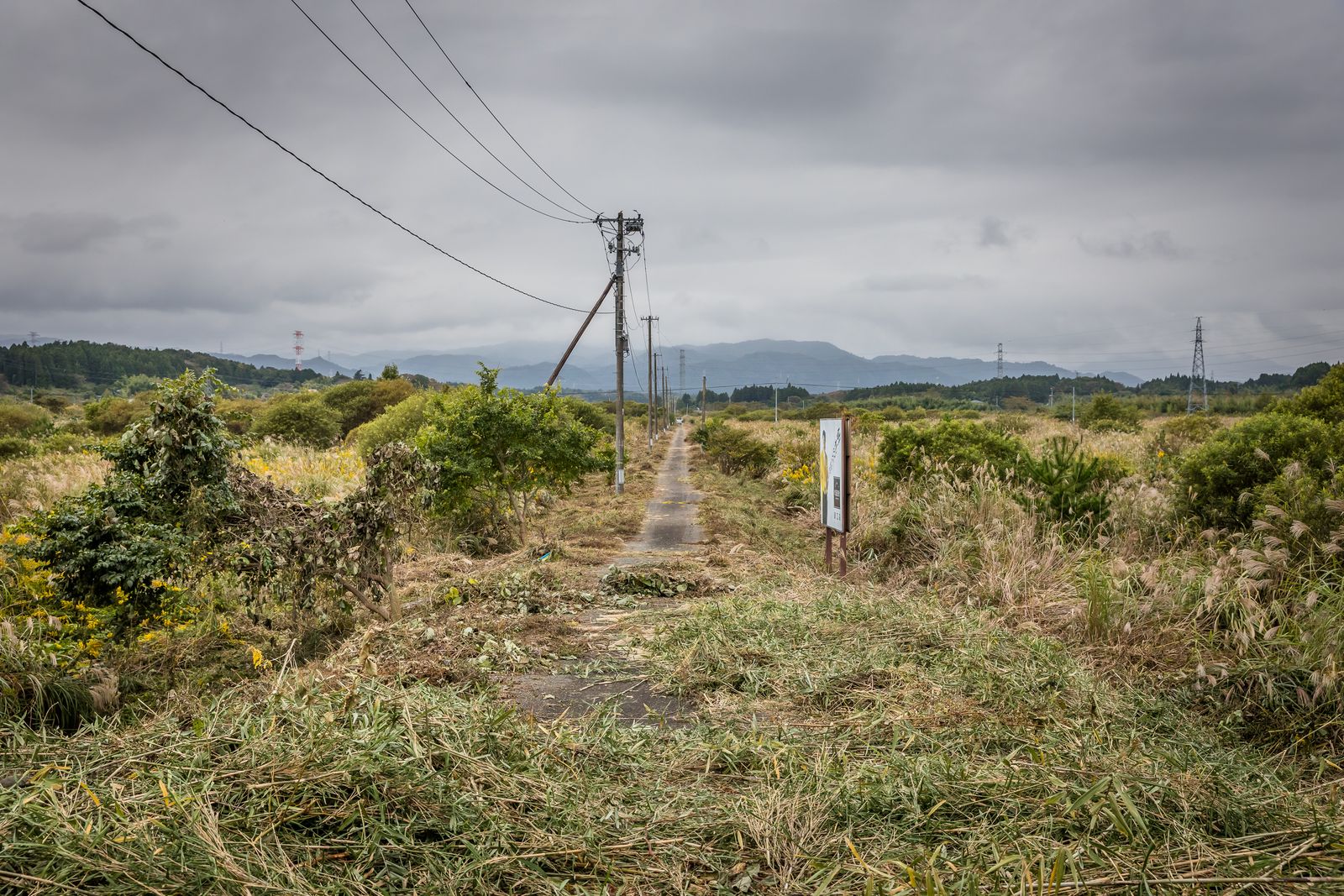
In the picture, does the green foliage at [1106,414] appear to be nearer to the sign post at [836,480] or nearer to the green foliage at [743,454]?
the green foliage at [743,454]

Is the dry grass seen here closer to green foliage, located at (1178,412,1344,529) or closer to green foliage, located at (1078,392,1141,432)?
green foliage, located at (1178,412,1344,529)

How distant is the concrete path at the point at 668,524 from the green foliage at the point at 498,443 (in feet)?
5.52

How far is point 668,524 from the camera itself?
47.4 feet

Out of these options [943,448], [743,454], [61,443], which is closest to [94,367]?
[61,443]

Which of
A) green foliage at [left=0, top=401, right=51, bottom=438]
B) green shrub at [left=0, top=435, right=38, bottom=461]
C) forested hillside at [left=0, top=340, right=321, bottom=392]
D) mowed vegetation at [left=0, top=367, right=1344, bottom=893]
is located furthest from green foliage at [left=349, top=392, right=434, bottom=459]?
forested hillside at [left=0, top=340, right=321, bottom=392]

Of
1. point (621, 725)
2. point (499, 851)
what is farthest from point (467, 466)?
point (499, 851)

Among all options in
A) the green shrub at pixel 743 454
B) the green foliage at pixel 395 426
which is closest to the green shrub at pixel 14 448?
the green foliage at pixel 395 426

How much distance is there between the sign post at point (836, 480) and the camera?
8.04 meters

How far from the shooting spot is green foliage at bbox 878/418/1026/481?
11836mm

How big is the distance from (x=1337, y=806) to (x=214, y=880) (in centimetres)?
385

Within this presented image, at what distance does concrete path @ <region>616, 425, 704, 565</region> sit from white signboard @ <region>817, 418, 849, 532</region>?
2.80 metres

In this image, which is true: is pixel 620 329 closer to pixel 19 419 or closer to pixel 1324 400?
pixel 1324 400

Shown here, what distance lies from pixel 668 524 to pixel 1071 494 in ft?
24.8

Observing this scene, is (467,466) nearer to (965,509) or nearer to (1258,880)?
(965,509)
